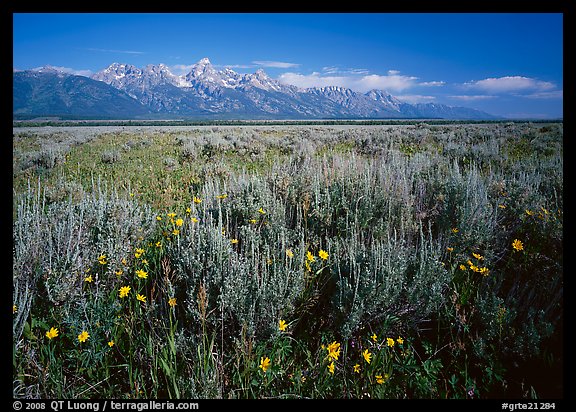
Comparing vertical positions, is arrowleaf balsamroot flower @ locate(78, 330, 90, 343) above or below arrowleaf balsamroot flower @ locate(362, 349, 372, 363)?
above

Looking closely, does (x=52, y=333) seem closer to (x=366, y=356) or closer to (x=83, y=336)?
(x=83, y=336)

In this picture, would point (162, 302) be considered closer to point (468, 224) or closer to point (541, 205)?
point (468, 224)

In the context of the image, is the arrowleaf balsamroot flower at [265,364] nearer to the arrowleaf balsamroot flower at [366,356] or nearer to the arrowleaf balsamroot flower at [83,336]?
the arrowleaf balsamroot flower at [366,356]

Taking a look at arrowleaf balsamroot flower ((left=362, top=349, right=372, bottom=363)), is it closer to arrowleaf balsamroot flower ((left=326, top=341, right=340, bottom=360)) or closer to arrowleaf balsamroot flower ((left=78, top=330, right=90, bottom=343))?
arrowleaf balsamroot flower ((left=326, top=341, right=340, bottom=360))

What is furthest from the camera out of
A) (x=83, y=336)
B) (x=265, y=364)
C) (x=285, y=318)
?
(x=285, y=318)

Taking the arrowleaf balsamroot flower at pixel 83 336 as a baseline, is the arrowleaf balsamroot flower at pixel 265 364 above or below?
below

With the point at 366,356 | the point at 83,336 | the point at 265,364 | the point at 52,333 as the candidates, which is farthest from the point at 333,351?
the point at 52,333

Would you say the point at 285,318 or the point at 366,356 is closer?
the point at 366,356

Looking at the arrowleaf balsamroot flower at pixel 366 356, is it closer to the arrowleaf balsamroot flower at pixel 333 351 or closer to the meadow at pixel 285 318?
the meadow at pixel 285 318

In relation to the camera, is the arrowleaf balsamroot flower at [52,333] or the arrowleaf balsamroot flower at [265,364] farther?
the arrowleaf balsamroot flower at [52,333]

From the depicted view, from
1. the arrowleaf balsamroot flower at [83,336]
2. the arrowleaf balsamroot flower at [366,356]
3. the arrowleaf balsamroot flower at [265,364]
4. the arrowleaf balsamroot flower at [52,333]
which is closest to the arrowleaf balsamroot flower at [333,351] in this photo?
the arrowleaf balsamroot flower at [366,356]

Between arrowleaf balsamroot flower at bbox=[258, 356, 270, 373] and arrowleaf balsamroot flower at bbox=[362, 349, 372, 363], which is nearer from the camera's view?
arrowleaf balsamroot flower at bbox=[258, 356, 270, 373]

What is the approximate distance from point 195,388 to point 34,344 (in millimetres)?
1369

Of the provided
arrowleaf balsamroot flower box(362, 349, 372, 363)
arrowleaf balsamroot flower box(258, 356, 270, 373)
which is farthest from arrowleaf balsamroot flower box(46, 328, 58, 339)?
arrowleaf balsamroot flower box(362, 349, 372, 363)
